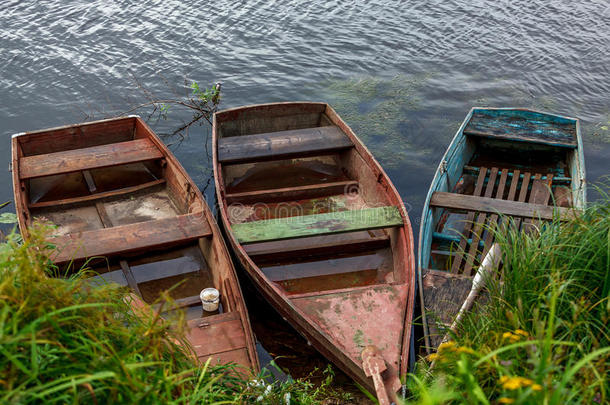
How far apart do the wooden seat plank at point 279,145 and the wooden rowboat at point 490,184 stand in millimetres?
1641

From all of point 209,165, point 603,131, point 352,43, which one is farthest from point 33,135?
point 603,131

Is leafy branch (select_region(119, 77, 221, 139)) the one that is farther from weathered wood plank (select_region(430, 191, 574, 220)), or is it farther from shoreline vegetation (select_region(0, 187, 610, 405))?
shoreline vegetation (select_region(0, 187, 610, 405))

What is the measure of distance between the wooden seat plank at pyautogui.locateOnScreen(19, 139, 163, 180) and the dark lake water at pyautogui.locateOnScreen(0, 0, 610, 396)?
6.21 ft

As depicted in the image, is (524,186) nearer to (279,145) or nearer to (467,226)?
(467,226)

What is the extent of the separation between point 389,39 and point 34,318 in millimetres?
12789

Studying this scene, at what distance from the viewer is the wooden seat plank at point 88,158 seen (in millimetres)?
6695

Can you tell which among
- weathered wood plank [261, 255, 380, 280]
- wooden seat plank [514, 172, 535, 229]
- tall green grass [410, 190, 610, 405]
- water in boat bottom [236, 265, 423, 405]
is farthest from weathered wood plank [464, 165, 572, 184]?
tall green grass [410, 190, 610, 405]

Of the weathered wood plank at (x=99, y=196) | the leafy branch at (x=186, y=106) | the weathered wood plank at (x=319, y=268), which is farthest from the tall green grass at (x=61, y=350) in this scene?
the leafy branch at (x=186, y=106)

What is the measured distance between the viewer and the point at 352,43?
44.0ft

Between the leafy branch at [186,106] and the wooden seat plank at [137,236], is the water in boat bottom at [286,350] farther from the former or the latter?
the leafy branch at [186,106]

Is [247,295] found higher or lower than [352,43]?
lower

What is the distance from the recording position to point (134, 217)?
22.6ft

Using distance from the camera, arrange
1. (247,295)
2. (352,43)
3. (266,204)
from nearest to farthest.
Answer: (247,295), (266,204), (352,43)

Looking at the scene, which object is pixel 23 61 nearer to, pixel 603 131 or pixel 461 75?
pixel 461 75
